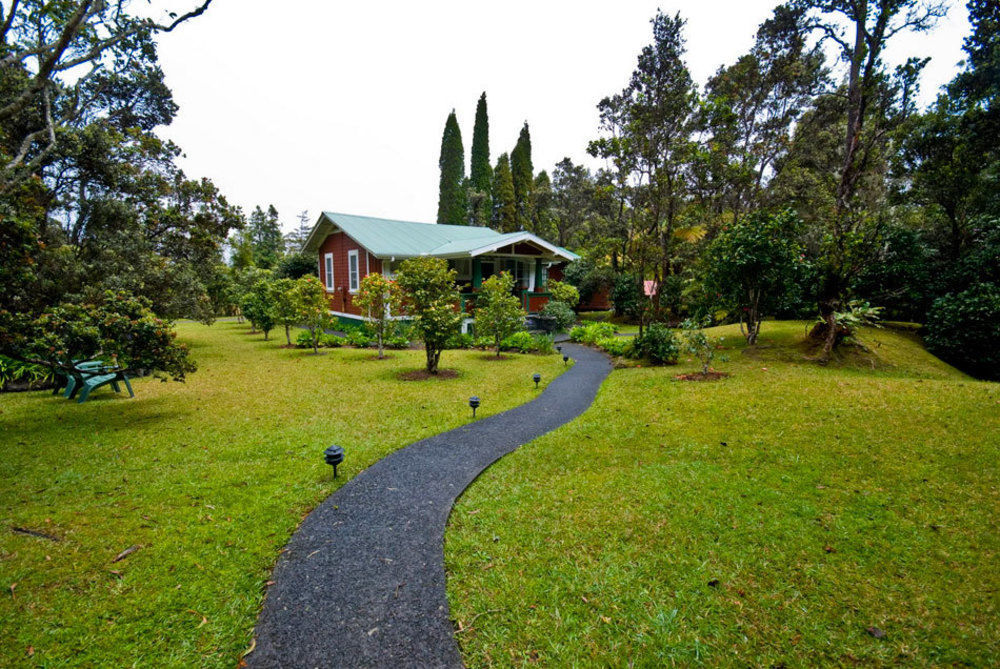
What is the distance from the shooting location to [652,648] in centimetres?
275

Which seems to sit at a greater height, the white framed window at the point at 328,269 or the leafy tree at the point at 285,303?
the white framed window at the point at 328,269

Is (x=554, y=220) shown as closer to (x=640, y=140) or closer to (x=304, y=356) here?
(x=640, y=140)

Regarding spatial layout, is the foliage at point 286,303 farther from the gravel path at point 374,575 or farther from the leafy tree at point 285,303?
the gravel path at point 374,575

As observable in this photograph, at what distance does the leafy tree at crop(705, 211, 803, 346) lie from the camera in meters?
10.4

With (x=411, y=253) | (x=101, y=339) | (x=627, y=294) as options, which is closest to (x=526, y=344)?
(x=411, y=253)

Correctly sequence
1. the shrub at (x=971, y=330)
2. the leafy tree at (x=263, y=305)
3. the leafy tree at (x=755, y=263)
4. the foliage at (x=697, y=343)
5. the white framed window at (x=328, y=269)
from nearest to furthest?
the shrub at (x=971, y=330)
the foliage at (x=697, y=343)
the leafy tree at (x=755, y=263)
the leafy tree at (x=263, y=305)
the white framed window at (x=328, y=269)

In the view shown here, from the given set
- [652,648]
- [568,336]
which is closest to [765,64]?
[568,336]

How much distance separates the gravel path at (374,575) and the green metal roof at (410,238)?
12.9 meters

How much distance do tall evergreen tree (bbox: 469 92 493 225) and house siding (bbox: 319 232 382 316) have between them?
70.8ft

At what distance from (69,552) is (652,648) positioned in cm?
500

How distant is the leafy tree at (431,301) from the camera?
10.5 m

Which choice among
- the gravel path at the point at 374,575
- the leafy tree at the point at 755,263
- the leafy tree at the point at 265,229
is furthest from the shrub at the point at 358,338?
the leafy tree at the point at 265,229

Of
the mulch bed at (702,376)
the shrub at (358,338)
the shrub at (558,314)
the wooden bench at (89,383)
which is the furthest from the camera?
the shrub at (558,314)

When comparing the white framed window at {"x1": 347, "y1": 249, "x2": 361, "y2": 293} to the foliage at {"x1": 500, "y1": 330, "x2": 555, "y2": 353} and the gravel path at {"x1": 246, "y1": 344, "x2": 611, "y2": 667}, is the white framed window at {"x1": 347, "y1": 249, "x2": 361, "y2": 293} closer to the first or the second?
the foliage at {"x1": 500, "y1": 330, "x2": 555, "y2": 353}
